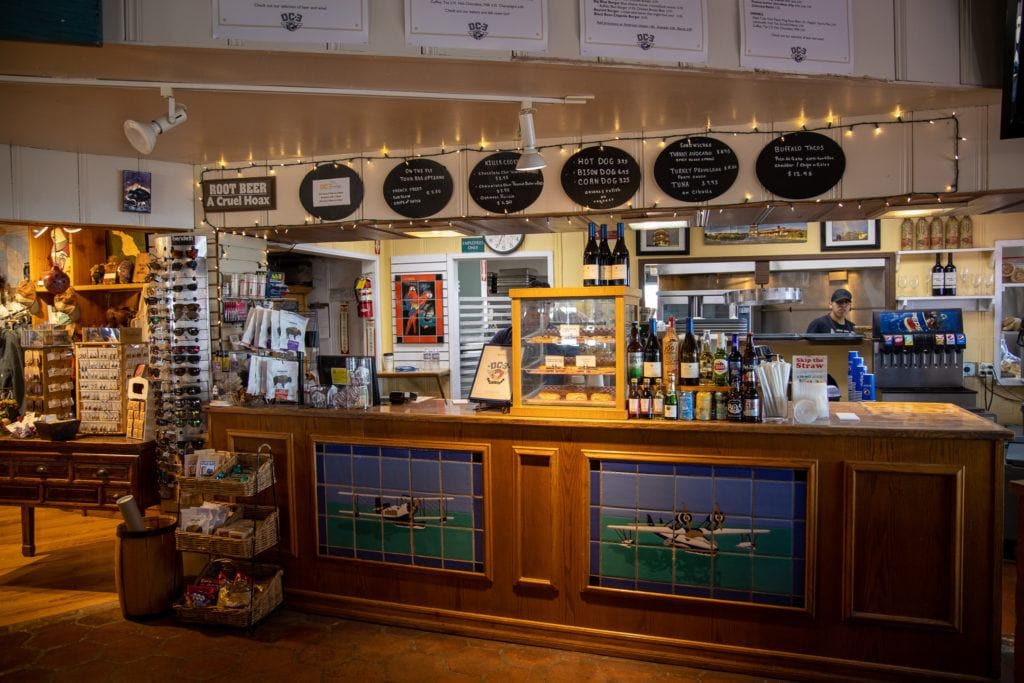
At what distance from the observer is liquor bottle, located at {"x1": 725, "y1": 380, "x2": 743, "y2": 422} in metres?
3.21

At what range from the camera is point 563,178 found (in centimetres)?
390

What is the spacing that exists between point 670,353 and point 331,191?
8.00 ft

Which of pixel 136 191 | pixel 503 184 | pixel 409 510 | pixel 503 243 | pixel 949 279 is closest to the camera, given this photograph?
pixel 409 510

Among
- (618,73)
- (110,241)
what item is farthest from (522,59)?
(110,241)

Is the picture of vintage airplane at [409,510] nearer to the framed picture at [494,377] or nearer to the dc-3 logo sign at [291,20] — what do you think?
the framed picture at [494,377]

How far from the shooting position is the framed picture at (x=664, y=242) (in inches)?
270

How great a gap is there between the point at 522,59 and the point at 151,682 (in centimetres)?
Answer: 340

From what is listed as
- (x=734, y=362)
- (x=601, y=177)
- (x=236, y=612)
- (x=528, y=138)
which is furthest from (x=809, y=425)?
(x=236, y=612)

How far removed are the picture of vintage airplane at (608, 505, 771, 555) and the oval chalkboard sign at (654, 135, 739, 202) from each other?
68.9 inches

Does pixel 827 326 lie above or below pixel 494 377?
above

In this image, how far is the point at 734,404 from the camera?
3221 millimetres

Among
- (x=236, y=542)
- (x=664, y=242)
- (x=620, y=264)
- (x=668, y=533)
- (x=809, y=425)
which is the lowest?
(x=236, y=542)

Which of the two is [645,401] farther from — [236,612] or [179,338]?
[179,338]

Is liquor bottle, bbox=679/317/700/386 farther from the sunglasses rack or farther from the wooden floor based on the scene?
the wooden floor
